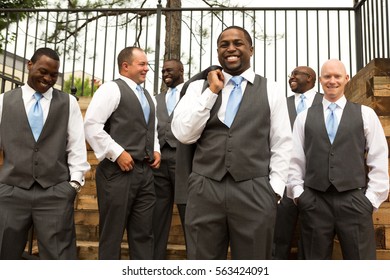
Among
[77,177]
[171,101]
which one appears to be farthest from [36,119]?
[171,101]

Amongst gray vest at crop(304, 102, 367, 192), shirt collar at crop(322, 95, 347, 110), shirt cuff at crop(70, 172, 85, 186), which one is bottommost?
shirt cuff at crop(70, 172, 85, 186)

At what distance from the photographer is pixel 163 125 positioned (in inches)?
153

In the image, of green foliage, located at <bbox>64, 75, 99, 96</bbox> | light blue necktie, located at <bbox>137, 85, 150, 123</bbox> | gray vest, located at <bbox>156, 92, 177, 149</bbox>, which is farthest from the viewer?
green foliage, located at <bbox>64, 75, 99, 96</bbox>

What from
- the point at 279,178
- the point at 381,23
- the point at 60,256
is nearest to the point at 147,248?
the point at 60,256

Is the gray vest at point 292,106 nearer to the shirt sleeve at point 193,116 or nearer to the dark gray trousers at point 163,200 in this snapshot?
the dark gray trousers at point 163,200

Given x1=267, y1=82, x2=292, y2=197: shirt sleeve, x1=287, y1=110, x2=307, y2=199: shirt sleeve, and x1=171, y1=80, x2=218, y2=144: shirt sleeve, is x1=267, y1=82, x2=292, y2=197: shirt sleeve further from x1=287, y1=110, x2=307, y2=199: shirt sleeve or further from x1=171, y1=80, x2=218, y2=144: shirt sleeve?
x1=287, y1=110, x2=307, y2=199: shirt sleeve

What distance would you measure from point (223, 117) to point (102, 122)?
4.01ft

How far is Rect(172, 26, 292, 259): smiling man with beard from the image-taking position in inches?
86.3

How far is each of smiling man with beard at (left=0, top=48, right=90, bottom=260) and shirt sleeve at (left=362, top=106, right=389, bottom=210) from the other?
1796 millimetres

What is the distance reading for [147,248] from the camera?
323 cm

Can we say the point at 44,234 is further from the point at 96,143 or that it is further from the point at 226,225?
the point at 226,225

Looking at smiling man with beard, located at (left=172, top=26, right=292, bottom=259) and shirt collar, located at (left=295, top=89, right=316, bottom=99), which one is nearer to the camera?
smiling man with beard, located at (left=172, top=26, right=292, bottom=259)

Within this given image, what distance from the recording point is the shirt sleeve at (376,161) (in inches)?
108

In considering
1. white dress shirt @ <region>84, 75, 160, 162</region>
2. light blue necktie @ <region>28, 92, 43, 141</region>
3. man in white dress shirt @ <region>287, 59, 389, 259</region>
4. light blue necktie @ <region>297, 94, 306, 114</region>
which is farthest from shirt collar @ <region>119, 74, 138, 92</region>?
light blue necktie @ <region>297, 94, 306, 114</region>
